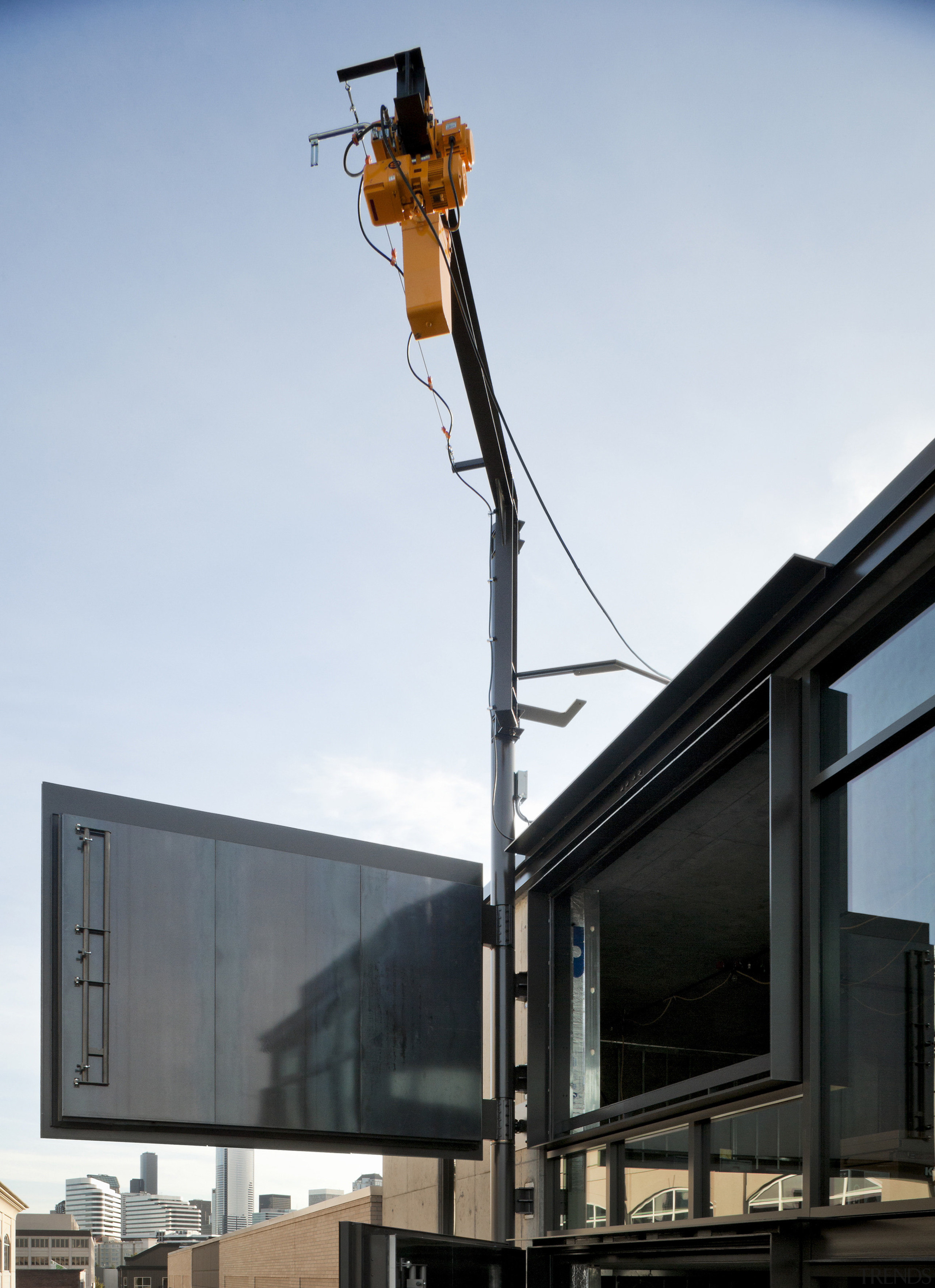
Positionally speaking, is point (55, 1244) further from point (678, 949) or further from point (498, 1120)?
point (498, 1120)

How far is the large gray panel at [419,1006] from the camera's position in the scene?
30.4 ft

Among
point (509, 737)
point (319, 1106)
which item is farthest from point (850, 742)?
point (319, 1106)

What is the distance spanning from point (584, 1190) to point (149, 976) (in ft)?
11.1

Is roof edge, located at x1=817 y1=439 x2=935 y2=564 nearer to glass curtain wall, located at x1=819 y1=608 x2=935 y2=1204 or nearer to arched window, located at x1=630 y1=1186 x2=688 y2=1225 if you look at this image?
glass curtain wall, located at x1=819 y1=608 x2=935 y2=1204

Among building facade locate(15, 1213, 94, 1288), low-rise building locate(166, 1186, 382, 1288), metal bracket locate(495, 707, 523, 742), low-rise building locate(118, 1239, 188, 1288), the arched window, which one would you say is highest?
metal bracket locate(495, 707, 523, 742)

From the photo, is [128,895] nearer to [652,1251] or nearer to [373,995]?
[373,995]

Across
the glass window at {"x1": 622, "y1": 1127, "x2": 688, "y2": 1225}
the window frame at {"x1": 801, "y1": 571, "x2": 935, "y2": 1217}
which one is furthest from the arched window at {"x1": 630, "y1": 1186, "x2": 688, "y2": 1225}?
the window frame at {"x1": 801, "y1": 571, "x2": 935, "y2": 1217}

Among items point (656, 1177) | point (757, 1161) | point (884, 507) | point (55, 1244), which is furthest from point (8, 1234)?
point (884, 507)

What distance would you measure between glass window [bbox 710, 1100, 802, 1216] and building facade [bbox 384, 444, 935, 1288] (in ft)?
0.05

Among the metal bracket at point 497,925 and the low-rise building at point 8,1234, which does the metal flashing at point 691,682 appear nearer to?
the metal bracket at point 497,925

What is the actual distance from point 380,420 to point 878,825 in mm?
10350

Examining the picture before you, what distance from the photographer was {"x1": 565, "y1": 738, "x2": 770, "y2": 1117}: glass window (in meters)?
9.02

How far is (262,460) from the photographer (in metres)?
20.8

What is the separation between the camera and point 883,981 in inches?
212
